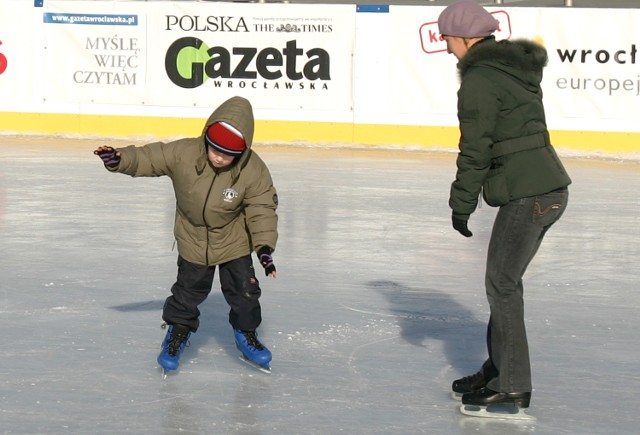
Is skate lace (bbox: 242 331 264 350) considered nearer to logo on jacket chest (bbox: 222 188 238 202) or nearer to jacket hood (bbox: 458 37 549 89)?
logo on jacket chest (bbox: 222 188 238 202)

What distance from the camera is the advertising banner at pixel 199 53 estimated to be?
1616 centimetres

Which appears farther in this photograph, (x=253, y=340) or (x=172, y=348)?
(x=253, y=340)

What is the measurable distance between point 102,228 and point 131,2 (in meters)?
7.99

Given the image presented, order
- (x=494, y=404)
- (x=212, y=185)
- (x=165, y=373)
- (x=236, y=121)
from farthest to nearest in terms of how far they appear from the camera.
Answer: (x=165, y=373)
(x=212, y=185)
(x=236, y=121)
(x=494, y=404)

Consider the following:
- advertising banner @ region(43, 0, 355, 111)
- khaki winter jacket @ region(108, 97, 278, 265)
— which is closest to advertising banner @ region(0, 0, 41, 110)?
advertising banner @ region(43, 0, 355, 111)

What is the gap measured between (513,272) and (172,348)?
1.46 metres

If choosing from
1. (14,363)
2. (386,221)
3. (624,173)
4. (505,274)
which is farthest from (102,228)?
(624,173)

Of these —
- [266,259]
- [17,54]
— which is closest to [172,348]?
[266,259]

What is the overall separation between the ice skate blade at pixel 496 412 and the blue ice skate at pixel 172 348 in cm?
119

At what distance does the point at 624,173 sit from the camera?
13.8 meters

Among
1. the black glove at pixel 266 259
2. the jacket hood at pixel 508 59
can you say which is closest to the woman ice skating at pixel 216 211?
the black glove at pixel 266 259

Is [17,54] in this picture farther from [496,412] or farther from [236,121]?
[496,412]

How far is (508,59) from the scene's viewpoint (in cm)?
446

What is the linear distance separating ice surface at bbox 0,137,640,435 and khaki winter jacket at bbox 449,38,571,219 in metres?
0.85
